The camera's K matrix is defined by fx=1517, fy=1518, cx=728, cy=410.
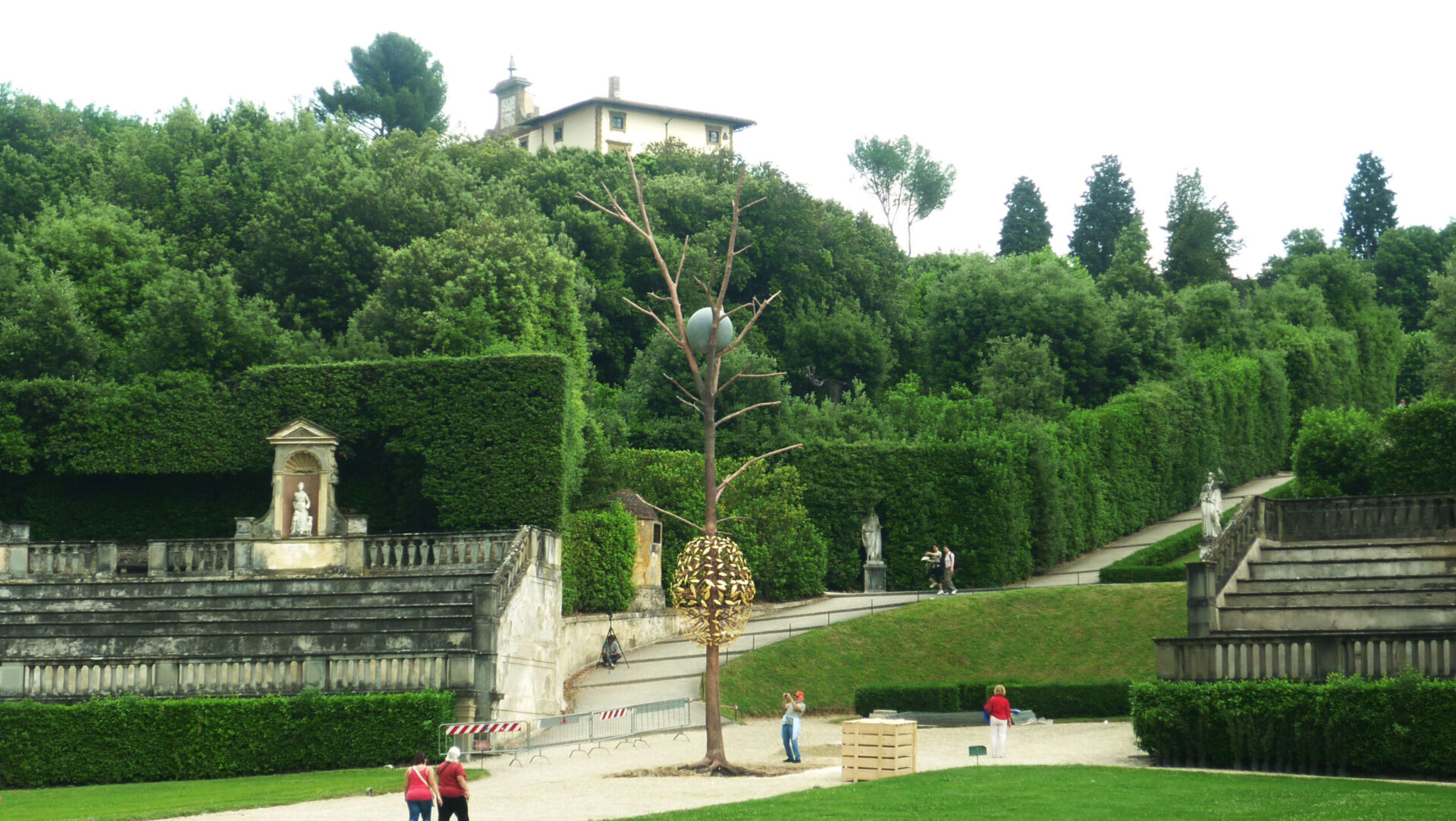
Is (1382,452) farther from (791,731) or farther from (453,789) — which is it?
(453,789)

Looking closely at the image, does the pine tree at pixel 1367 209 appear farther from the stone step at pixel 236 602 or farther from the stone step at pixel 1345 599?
the stone step at pixel 236 602

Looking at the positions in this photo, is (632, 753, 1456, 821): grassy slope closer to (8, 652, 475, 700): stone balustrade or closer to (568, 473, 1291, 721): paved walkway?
(8, 652, 475, 700): stone balustrade

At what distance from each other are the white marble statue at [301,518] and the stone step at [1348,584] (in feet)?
69.4

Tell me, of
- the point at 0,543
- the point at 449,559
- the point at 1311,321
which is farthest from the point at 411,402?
the point at 1311,321

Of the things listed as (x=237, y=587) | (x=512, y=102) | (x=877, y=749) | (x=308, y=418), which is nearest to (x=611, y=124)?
(x=512, y=102)

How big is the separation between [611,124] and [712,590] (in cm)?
7784

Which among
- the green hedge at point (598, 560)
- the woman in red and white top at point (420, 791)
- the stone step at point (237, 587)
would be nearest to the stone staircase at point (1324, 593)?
the woman in red and white top at point (420, 791)

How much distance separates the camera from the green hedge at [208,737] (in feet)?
88.5

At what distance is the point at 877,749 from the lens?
22750 mm

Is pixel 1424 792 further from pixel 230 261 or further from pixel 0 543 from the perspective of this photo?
pixel 230 261

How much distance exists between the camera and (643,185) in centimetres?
6988

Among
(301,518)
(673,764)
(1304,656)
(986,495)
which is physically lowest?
(673,764)

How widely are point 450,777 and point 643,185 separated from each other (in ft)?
177

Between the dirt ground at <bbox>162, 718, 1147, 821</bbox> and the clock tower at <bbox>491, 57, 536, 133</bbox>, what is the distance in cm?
8056
